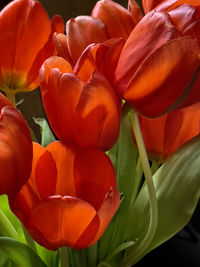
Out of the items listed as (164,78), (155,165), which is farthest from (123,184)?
(164,78)

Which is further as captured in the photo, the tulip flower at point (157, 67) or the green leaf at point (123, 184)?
the green leaf at point (123, 184)

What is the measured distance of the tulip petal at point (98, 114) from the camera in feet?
0.87

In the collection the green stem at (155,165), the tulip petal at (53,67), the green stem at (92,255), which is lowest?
the green stem at (92,255)

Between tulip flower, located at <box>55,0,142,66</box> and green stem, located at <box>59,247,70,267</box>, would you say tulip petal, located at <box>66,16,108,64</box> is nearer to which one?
tulip flower, located at <box>55,0,142,66</box>

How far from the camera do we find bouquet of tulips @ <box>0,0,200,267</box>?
26 centimetres

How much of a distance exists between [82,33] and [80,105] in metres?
0.06

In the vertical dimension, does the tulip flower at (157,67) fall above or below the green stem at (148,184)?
above

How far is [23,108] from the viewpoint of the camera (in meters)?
1.06

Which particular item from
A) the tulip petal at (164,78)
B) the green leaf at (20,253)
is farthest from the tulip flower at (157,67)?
the green leaf at (20,253)

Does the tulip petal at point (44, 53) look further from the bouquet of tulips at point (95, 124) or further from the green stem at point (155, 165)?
the green stem at point (155, 165)

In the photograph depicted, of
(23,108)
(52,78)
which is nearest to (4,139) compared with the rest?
(52,78)

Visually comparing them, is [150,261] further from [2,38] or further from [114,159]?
[2,38]

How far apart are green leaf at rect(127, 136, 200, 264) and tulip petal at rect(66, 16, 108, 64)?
96 mm

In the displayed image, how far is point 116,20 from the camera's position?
1.04 feet
